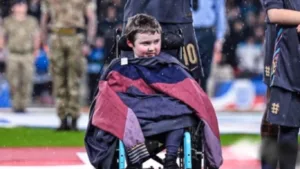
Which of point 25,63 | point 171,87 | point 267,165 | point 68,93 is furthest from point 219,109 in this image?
point 171,87

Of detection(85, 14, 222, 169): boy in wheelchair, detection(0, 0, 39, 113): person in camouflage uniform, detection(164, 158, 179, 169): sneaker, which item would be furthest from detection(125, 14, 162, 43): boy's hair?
detection(0, 0, 39, 113): person in camouflage uniform

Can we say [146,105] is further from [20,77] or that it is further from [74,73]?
[20,77]

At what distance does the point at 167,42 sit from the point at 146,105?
718 mm

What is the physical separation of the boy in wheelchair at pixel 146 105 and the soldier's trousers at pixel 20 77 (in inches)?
464

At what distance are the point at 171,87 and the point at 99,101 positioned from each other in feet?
1.66

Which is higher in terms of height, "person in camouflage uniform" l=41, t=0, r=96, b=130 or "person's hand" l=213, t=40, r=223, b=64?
"person in camouflage uniform" l=41, t=0, r=96, b=130

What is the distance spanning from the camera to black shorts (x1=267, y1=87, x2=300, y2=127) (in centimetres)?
885

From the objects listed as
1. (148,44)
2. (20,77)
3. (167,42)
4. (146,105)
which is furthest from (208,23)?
(20,77)

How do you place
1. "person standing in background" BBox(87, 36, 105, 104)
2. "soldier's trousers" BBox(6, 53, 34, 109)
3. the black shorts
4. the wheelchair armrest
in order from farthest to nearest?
Result: 1. "person standing in background" BBox(87, 36, 105, 104)
2. "soldier's trousers" BBox(6, 53, 34, 109)
3. the black shorts
4. the wheelchair armrest

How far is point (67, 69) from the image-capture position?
15438 mm

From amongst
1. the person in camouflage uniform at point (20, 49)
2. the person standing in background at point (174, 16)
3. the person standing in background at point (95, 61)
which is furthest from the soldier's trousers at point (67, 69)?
the person standing in background at point (174, 16)

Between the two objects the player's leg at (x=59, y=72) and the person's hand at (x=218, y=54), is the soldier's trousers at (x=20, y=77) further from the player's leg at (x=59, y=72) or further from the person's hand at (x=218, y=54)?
the player's leg at (x=59, y=72)

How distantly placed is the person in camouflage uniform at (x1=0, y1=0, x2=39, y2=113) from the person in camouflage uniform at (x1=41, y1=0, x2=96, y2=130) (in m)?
4.06

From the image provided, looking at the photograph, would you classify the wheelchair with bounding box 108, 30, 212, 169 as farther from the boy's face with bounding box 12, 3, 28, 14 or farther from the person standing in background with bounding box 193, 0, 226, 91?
the boy's face with bounding box 12, 3, 28, 14
